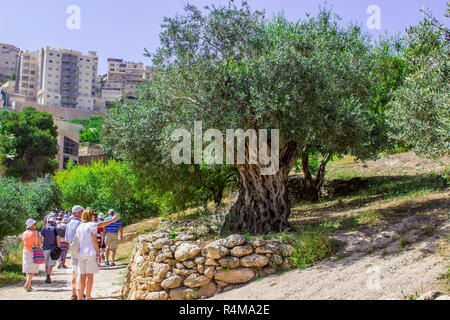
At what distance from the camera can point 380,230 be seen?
33.9 feet

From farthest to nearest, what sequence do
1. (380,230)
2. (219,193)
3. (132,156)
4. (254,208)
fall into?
(219,193)
(132,156)
(254,208)
(380,230)

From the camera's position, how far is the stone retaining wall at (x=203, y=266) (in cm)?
915

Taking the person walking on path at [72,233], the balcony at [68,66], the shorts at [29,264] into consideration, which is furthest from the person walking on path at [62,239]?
the balcony at [68,66]

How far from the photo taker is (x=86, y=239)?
8539 millimetres

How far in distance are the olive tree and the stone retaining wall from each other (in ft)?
7.82

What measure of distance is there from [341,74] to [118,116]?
9698 millimetres

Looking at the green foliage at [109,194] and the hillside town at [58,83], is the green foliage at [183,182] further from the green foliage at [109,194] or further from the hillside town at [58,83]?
the hillside town at [58,83]

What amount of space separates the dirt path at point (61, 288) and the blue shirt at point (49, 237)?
1035 millimetres

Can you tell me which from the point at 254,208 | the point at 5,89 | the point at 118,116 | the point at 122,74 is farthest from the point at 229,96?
the point at 122,74

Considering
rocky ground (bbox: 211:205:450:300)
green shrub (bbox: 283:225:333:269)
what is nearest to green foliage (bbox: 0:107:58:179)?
green shrub (bbox: 283:225:333:269)

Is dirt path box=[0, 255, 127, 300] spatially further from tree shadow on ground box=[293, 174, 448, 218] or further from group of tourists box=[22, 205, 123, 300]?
tree shadow on ground box=[293, 174, 448, 218]

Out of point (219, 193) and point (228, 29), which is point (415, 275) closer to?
point (228, 29)

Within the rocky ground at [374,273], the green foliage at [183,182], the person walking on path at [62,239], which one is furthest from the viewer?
the green foliage at [183,182]

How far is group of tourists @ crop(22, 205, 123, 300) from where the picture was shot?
336 inches
